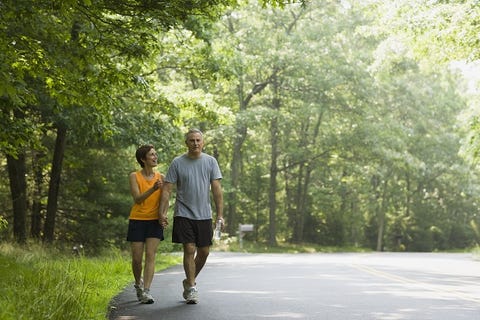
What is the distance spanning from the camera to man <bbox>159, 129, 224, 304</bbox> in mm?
8297

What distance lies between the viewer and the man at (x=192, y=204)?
8.30m

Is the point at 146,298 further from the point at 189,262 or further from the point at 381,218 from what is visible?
the point at 381,218

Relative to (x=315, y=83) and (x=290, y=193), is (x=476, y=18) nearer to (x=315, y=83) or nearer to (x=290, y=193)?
(x=315, y=83)

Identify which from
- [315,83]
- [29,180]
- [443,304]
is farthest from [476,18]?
[315,83]

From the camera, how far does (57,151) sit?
17594mm

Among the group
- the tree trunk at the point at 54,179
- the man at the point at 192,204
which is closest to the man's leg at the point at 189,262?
the man at the point at 192,204

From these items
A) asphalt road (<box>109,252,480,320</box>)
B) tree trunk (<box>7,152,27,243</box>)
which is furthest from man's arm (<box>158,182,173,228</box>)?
A: tree trunk (<box>7,152,27,243</box>)

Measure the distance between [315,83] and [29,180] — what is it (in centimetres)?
1681

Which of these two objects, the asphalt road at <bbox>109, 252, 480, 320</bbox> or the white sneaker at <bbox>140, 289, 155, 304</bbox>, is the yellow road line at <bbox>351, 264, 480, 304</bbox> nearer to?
the asphalt road at <bbox>109, 252, 480, 320</bbox>

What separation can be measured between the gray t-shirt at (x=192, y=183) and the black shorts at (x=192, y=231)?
58 millimetres

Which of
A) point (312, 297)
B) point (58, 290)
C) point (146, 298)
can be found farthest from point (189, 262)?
point (58, 290)

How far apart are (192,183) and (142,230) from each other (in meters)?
0.79

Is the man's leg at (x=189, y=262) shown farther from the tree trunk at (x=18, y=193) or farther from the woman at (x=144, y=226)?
the tree trunk at (x=18, y=193)

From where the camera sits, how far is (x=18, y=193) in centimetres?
1862
